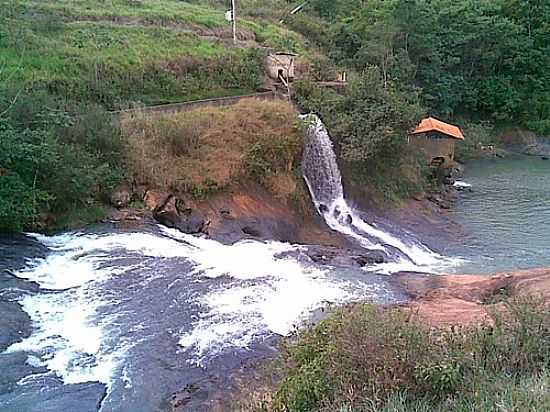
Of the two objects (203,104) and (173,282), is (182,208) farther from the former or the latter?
(203,104)

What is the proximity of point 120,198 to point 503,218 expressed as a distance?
13.7m

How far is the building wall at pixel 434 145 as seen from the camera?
27.8 m

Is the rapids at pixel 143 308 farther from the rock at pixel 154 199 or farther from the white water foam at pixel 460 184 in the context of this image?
the white water foam at pixel 460 184

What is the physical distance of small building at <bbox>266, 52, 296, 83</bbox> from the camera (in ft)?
90.0

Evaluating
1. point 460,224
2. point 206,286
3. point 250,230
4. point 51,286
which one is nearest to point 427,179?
point 460,224

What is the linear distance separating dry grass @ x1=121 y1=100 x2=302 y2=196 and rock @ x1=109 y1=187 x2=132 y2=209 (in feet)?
2.33

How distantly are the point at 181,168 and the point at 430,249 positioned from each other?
7.80m

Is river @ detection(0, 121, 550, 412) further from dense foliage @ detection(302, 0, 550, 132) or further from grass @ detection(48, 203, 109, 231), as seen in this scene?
dense foliage @ detection(302, 0, 550, 132)

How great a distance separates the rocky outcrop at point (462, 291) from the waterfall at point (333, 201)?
4561 mm

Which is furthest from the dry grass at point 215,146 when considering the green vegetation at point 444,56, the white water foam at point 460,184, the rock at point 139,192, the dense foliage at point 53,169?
the white water foam at point 460,184

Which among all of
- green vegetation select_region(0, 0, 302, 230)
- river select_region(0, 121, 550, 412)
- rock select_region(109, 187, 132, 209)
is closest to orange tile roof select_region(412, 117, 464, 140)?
green vegetation select_region(0, 0, 302, 230)

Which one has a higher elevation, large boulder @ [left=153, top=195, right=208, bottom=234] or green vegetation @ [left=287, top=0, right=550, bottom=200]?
green vegetation @ [left=287, top=0, right=550, bottom=200]

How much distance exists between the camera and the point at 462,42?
38.5 metres

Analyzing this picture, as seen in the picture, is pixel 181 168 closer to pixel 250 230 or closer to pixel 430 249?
pixel 250 230
